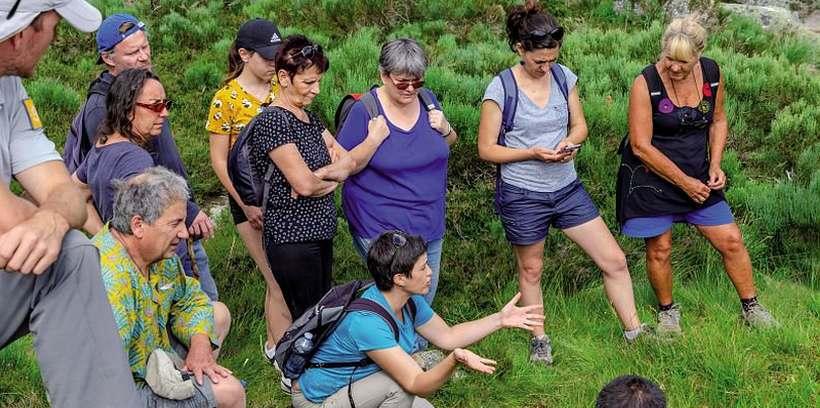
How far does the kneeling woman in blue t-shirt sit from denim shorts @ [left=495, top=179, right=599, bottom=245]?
90 centimetres

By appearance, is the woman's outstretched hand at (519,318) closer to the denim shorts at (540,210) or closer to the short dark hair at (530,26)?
the denim shorts at (540,210)

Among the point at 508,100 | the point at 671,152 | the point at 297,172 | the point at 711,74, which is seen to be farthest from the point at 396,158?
the point at 711,74

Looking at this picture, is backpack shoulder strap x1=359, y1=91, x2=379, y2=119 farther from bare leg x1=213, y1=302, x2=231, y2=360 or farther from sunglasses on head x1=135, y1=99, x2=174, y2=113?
bare leg x1=213, y1=302, x2=231, y2=360

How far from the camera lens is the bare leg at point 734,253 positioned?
203 inches

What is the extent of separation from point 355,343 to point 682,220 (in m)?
2.08

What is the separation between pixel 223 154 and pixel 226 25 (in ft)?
19.2

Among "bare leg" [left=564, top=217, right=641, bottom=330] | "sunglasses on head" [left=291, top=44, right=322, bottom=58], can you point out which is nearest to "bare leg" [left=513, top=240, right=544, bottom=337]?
"bare leg" [left=564, top=217, right=641, bottom=330]

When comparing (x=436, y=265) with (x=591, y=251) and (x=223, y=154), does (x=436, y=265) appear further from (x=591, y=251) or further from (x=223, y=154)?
(x=223, y=154)

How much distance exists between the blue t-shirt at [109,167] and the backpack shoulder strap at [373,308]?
1128 mm

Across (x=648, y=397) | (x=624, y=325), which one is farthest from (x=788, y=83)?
(x=648, y=397)

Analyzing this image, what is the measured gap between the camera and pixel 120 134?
451 centimetres

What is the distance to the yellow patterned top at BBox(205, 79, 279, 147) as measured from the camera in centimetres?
505

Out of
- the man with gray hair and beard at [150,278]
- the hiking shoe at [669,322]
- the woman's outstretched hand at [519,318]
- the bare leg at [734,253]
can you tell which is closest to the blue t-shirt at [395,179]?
the woman's outstretched hand at [519,318]

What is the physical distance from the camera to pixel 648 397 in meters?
3.02
